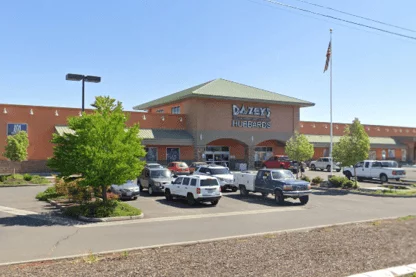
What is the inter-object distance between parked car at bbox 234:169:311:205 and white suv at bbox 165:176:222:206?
3346 mm

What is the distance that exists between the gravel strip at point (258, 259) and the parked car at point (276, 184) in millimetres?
9121

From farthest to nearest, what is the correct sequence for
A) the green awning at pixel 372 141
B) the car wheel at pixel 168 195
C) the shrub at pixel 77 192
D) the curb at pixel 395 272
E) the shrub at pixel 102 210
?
the green awning at pixel 372 141 < the car wheel at pixel 168 195 < the shrub at pixel 77 192 < the shrub at pixel 102 210 < the curb at pixel 395 272

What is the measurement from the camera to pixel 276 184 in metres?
21.6

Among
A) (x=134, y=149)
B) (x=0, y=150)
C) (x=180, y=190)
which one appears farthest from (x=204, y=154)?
(x=134, y=149)

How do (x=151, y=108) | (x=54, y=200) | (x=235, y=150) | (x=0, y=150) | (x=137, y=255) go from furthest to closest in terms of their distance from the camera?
1. (x=151, y=108)
2. (x=235, y=150)
3. (x=0, y=150)
4. (x=54, y=200)
5. (x=137, y=255)

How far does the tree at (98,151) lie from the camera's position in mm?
16281

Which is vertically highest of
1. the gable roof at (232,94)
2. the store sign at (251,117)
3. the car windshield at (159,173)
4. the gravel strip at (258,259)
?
the gable roof at (232,94)

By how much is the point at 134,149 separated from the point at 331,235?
9.26m

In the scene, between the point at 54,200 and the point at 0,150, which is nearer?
the point at 54,200

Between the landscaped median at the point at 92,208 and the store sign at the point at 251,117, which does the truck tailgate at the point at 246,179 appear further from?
the store sign at the point at 251,117

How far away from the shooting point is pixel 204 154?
45.0m

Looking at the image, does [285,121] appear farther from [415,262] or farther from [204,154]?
[415,262]

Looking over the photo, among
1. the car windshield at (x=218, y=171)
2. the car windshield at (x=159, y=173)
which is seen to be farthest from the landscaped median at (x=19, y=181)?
the car windshield at (x=218, y=171)

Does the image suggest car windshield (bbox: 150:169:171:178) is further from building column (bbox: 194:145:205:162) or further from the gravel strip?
building column (bbox: 194:145:205:162)
